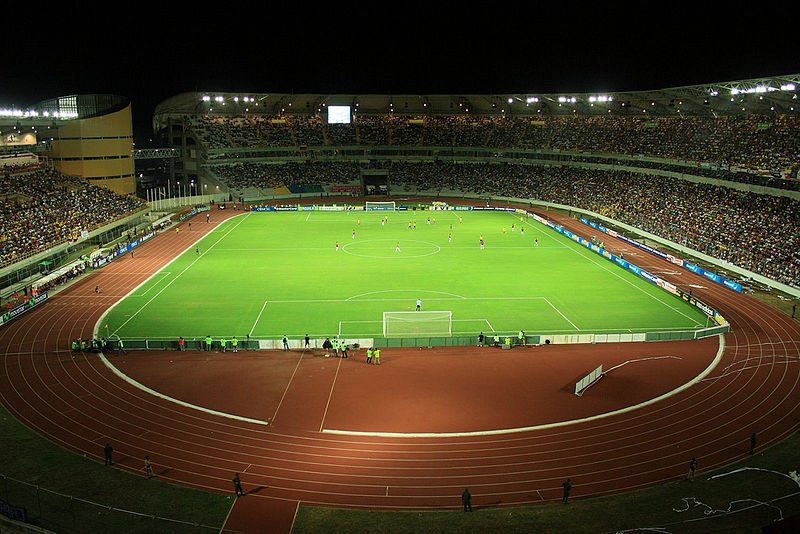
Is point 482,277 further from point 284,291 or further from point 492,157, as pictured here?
point 492,157

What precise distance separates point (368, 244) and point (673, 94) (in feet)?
147

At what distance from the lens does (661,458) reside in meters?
20.6

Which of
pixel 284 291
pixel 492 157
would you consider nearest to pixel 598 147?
pixel 492 157

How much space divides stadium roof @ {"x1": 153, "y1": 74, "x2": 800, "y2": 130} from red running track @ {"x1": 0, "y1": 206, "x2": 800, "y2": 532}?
50.9 meters

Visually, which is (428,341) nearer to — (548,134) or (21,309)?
(21,309)

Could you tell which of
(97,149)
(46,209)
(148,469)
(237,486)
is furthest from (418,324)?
(97,149)

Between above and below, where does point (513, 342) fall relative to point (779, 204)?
below

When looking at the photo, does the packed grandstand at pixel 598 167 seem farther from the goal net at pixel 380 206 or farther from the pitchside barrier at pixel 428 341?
the pitchside barrier at pixel 428 341

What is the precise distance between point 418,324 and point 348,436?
12494 millimetres

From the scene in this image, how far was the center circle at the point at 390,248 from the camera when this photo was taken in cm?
5402

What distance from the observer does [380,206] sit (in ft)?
276

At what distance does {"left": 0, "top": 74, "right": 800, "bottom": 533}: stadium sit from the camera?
59.8 feet

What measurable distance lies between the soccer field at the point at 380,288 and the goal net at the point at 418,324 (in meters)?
0.59

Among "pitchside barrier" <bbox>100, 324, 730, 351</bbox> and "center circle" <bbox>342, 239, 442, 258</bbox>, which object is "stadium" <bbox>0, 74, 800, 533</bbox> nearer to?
"pitchside barrier" <bbox>100, 324, 730, 351</bbox>
